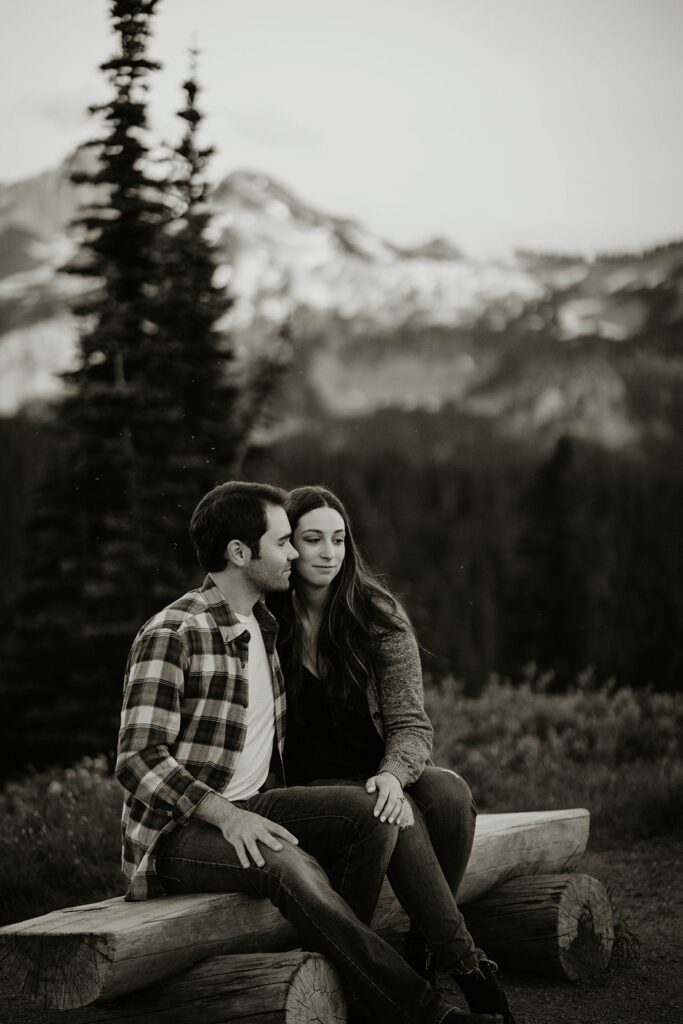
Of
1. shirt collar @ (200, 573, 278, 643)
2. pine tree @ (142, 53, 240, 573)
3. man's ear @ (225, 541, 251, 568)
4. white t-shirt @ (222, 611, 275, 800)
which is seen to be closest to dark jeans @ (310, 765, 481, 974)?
white t-shirt @ (222, 611, 275, 800)

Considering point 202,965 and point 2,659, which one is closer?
point 202,965

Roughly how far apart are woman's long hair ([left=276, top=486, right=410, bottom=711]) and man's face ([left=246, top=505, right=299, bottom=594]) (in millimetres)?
179

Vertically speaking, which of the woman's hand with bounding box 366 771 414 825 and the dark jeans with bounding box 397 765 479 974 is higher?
the woman's hand with bounding box 366 771 414 825

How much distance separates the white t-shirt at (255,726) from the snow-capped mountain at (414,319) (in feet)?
54.3

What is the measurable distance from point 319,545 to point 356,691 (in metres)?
0.47

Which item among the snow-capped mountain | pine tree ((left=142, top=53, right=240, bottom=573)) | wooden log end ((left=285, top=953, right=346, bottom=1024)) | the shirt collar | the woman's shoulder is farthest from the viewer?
the snow-capped mountain

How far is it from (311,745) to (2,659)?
18375 mm

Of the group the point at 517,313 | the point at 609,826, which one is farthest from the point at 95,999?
the point at 517,313

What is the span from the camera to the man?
9.97ft

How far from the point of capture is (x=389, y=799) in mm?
3305

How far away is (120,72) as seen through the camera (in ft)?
37.8

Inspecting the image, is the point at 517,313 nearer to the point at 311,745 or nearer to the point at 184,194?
the point at 184,194

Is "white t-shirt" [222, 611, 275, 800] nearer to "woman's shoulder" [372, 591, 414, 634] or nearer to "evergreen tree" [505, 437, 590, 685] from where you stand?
"woman's shoulder" [372, 591, 414, 634]

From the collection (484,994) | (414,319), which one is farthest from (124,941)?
(414,319)
